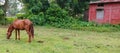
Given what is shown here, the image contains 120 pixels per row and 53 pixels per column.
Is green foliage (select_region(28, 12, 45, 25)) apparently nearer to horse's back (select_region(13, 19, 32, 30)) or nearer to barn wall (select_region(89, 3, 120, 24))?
barn wall (select_region(89, 3, 120, 24))

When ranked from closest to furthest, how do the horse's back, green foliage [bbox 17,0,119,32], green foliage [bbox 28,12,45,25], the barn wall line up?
the horse's back
green foliage [bbox 17,0,119,32]
the barn wall
green foliage [bbox 28,12,45,25]

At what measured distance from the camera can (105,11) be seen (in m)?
25.7

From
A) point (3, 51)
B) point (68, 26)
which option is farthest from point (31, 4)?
point (3, 51)

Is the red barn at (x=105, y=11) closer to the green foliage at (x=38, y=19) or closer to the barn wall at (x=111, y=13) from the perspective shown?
the barn wall at (x=111, y=13)

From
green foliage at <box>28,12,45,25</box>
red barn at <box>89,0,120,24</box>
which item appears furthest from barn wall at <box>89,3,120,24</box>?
green foliage at <box>28,12,45,25</box>

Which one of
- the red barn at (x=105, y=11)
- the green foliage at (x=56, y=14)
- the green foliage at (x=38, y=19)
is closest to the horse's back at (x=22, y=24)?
the green foliage at (x=56, y=14)

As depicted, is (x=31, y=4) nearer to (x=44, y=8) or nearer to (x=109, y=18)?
(x=44, y=8)

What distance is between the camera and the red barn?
81.0ft

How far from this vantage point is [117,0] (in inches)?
966

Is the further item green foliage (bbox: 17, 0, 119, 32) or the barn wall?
the barn wall

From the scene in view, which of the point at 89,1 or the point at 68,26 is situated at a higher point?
the point at 89,1

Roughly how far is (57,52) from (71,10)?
21289mm

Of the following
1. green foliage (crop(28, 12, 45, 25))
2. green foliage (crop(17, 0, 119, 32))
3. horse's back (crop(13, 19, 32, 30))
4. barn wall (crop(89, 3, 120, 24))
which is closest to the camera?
horse's back (crop(13, 19, 32, 30))

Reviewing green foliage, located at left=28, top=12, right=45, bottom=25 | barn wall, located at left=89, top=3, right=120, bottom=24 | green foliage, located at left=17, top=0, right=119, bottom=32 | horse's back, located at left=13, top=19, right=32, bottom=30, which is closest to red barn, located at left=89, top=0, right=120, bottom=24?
barn wall, located at left=89, top=3, right=120, bottom=24
